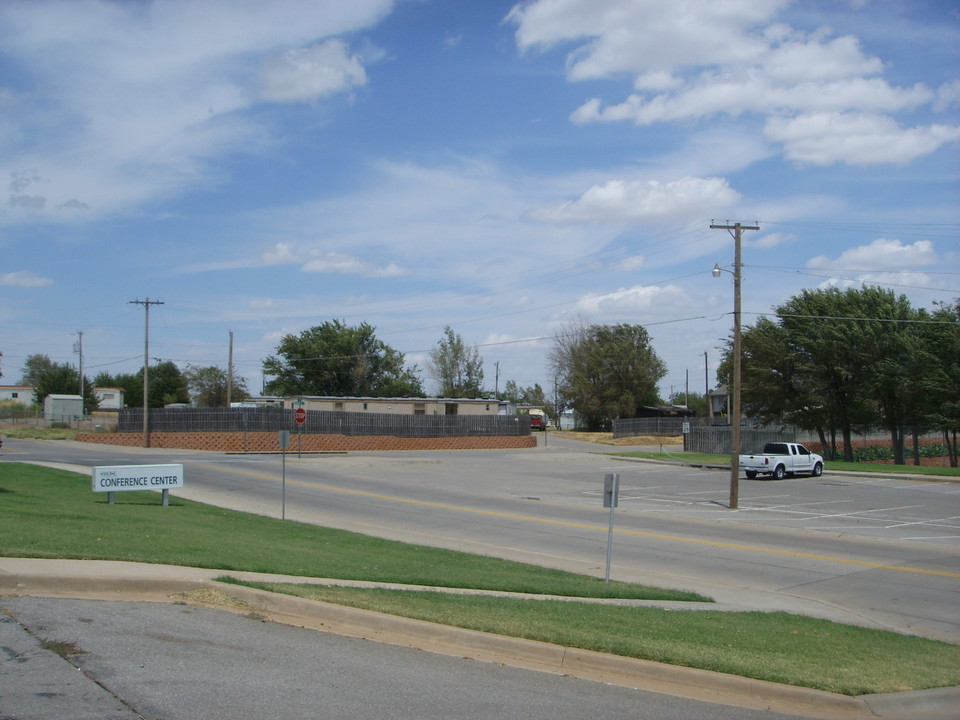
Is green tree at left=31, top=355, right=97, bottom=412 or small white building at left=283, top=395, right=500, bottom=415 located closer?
small white building at left=283, top=395, right=500, bottom=415

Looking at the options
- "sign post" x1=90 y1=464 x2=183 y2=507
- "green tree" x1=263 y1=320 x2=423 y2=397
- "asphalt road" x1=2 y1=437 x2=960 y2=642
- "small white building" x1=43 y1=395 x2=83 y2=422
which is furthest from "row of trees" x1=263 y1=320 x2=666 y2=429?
"sign post" x1=90 y1=464 x2=183 y2=507

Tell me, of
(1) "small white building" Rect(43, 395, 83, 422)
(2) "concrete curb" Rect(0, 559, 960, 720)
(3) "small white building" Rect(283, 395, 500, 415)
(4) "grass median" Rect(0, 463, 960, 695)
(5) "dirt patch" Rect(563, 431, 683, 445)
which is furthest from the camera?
Result: (1) "small white building" Rect(43, 395, 83, 422)

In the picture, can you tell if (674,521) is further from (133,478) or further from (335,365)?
(335,365)

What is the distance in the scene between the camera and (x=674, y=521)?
84.9 ft

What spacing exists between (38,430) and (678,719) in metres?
71.3

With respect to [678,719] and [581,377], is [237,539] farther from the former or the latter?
[581,377]

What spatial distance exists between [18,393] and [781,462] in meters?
115

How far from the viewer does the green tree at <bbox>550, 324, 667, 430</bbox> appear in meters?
98.2

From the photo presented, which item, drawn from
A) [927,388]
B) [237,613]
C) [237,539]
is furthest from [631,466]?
[237,613]

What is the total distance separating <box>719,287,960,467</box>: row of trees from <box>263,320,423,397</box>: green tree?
46.4m

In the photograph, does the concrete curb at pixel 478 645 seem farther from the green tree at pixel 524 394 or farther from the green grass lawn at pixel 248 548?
the green tree at pixel 524 394

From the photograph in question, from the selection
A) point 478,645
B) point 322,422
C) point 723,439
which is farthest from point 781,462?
point 478,645

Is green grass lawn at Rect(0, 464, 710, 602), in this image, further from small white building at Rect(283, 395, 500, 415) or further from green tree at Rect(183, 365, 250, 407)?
green tree at Rect(183, 365, 250, 407)

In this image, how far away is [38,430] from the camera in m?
68.1
